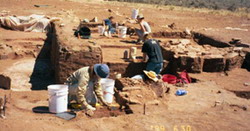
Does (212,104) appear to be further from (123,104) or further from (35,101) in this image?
(35,101)

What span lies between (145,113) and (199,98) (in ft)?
6.01

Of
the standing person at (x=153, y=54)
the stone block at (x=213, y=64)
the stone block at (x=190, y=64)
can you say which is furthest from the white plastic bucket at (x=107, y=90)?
the stone block at (x=213, y=64)

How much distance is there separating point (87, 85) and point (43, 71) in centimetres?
417

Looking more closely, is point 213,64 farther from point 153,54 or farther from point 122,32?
point 122,32

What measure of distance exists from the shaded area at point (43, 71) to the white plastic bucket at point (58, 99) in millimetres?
2997

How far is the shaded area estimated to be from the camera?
359 inches

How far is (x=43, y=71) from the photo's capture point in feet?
32.7

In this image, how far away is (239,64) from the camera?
10281mm

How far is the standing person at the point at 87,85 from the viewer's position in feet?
19.4

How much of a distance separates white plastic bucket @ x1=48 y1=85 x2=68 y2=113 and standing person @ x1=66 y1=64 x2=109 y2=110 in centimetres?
24

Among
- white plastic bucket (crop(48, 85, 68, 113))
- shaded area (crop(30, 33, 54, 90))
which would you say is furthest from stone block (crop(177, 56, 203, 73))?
white plastic bucket (crop(48, 85, 68, 113))

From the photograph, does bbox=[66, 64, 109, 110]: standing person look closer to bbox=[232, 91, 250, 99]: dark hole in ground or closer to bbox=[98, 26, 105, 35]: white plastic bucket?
bbox=[232, 91, 250, 99]: dark hole in ground

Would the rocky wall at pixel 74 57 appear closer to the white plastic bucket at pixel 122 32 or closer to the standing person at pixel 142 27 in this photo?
the standing person at pixel 142 27

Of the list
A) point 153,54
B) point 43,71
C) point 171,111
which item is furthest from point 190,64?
point 43,71
